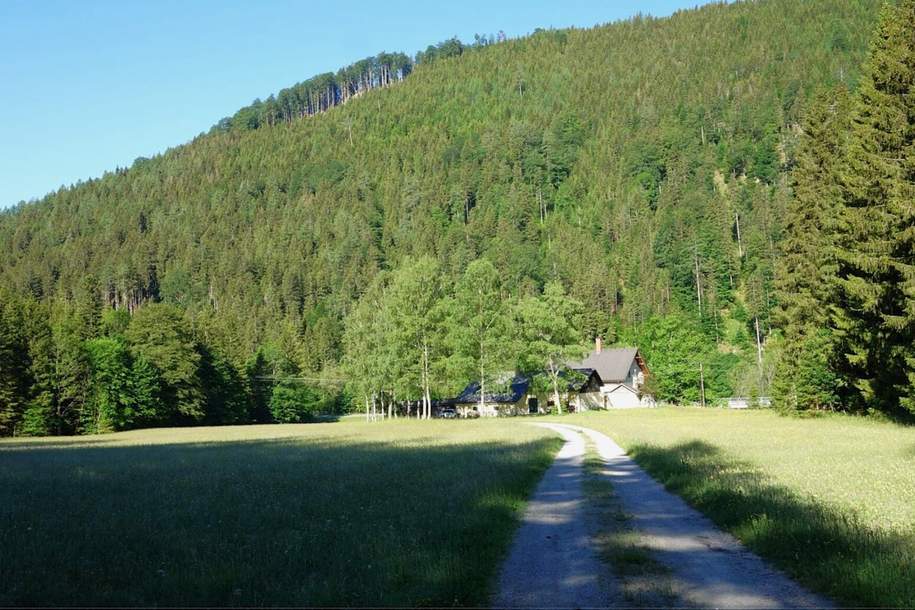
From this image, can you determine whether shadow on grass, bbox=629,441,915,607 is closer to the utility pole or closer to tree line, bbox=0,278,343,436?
tree line, bbox=0,278,343,436

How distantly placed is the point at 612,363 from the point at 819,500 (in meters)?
88.6

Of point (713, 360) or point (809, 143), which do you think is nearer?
point (809, 143)

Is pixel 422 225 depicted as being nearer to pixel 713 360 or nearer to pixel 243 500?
pixel 713 360

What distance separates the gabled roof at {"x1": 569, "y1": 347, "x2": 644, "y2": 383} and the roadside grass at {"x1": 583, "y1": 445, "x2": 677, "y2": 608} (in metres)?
84.8

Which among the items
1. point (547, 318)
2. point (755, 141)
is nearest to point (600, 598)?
point (547, 318)

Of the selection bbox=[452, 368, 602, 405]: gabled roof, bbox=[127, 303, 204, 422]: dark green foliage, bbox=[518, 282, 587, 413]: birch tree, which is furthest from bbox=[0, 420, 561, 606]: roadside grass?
bbox=[127, 303, 204, 422]: dark green foliage

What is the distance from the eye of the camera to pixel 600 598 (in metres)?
8.04

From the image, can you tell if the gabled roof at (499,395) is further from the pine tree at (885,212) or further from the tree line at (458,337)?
the pine tree at (885,212)

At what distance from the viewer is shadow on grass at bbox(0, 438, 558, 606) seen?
27.4 feet

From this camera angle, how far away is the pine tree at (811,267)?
1635 inches

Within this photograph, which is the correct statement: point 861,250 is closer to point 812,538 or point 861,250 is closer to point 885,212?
point 885,212

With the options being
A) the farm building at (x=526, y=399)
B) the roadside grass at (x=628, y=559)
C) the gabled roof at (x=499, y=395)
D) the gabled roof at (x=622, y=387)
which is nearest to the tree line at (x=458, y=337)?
the farm building at (x=526, y=399)

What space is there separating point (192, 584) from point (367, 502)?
6.81 meters

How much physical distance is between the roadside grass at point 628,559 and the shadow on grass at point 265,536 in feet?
5.57
